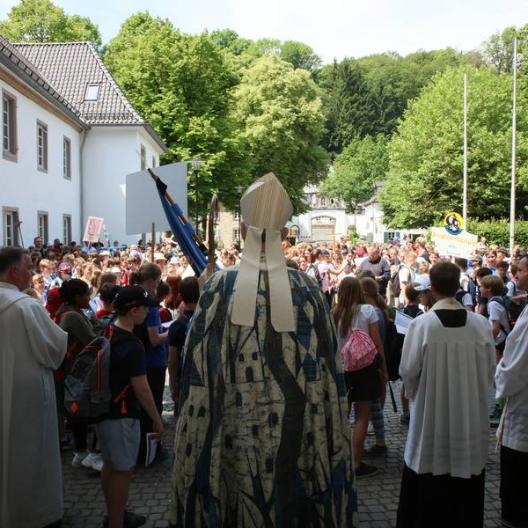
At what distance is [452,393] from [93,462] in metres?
3.42

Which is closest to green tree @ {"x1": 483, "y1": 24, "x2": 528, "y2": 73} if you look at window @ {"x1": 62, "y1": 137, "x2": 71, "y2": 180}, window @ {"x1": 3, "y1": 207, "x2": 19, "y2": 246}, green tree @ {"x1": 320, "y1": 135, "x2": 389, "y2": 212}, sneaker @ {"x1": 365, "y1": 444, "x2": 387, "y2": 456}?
green tree @ {"x1": 320, "y1": 135, "x2": 389, "y2": 212}

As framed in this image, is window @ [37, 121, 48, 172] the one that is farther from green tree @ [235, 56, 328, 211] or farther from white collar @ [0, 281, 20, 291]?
green tree @ [235, 56, 328, 211]

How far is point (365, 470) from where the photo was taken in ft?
18.3

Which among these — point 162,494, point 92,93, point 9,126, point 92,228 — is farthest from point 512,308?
point 92,93

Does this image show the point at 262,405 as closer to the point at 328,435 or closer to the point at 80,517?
the point at 328,435

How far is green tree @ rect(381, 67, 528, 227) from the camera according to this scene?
3747cm

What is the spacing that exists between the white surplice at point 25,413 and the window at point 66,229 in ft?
68.2

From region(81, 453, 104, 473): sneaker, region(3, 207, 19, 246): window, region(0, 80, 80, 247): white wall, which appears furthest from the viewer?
region(0, 80, 80, 247): white wall

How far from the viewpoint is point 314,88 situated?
5178cm

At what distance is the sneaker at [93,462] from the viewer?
567 centimetres

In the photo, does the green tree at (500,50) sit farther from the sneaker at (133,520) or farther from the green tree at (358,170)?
the sneaker at (133,520)

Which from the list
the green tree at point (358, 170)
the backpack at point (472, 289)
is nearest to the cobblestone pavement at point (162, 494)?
the backpack at point (472, 289)

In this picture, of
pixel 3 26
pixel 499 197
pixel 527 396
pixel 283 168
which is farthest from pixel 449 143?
pixel 527 396

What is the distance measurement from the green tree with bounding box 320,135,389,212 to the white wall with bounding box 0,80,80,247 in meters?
59.1
